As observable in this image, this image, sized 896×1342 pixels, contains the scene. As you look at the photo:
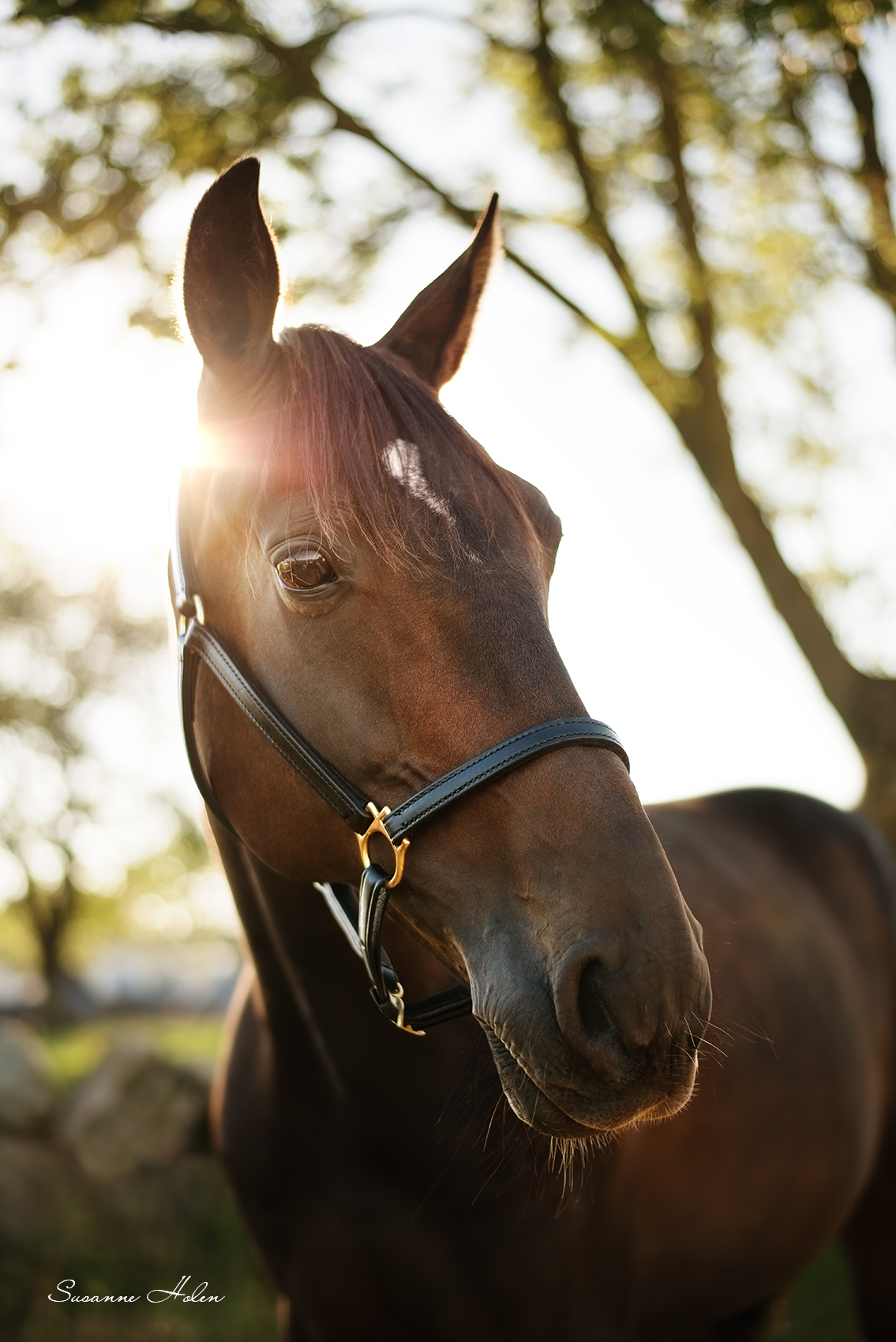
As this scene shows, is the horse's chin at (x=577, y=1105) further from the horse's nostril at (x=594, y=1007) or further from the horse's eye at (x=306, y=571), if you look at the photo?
the horse's eye at (x=306, y=571)

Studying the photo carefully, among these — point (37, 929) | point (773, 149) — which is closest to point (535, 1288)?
point (773, 149)

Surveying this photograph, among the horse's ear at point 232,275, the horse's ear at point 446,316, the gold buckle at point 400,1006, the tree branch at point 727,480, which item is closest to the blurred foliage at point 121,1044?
the tree branch at point 727,480

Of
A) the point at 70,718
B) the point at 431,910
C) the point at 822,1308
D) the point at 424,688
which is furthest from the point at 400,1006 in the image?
the point at 70,718

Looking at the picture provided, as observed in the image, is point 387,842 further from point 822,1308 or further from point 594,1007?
point 822,1308

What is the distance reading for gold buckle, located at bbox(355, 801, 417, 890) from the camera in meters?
1.62

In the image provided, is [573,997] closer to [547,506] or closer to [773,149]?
[547,506]

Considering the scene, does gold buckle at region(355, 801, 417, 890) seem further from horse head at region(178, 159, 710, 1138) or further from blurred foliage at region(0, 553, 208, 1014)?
blurred foliage at region(0, 553, 208, 1014)

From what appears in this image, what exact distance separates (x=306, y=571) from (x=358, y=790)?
1.43 ft

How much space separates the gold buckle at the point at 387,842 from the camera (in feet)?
5.30

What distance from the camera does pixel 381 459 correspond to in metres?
1.77

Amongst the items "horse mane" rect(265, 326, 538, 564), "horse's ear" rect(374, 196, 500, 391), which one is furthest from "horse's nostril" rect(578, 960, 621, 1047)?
"horse's ear" rect(374, 196, 500, 391)

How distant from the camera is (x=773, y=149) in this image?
642 cm

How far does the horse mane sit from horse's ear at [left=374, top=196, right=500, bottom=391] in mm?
473

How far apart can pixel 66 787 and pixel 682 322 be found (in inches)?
788
